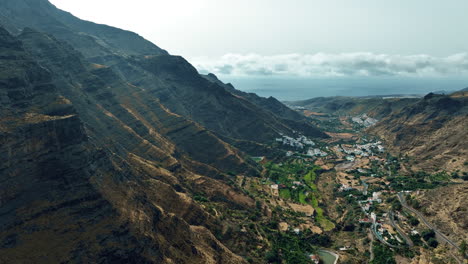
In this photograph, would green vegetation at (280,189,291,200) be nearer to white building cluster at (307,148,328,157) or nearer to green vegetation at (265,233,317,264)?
green vegetation at (265,233,317,264)

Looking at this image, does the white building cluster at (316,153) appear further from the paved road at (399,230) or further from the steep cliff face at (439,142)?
the paved road at (399,230)

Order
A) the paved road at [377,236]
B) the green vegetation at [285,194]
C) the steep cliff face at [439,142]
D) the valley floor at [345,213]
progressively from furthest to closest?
the steep cliff face at [439,142] → the green vegetation at [285,194] → the paved road at [377,236] → the valley floor at [345,213]

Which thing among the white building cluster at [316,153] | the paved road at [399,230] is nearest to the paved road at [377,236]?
the paved road at [399,230]

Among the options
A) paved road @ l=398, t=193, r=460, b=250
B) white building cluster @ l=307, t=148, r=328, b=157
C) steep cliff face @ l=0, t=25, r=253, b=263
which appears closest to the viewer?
steep cliff face @ l=0, t=25, r=253, b=263

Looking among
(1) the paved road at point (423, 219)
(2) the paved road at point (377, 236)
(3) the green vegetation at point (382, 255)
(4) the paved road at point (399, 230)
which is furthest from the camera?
(2) the paved road at point (377, 236)

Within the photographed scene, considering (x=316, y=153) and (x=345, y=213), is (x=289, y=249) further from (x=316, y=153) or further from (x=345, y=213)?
(x=316, y=153)

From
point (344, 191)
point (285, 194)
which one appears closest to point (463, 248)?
point (344, 191)

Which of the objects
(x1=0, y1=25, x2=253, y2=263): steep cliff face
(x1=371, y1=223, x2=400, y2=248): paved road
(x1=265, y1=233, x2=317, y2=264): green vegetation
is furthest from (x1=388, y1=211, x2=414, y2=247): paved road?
(x1=0, y1=25, x2=253, y2=263): steep cliff face

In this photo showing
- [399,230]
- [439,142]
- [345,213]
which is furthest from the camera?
[439,142]

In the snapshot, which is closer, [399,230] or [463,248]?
[463,248]

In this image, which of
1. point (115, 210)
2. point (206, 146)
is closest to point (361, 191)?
point (206, 146)

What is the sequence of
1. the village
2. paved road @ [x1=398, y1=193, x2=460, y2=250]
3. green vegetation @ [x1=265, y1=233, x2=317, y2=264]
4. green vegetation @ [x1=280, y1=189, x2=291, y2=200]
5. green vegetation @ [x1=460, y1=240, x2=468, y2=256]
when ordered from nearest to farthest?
green vegetation @ [x1=460, y1=240, x2=468, y2=256]
green vegetation @ [x1=265, y1=233, x2=317, y2=264]
paved road @ [x1=398, y1=193, x2=460, y2=250]
the village
green vegetation @ [x1=280, y1=189, x2=291, y2=200]
